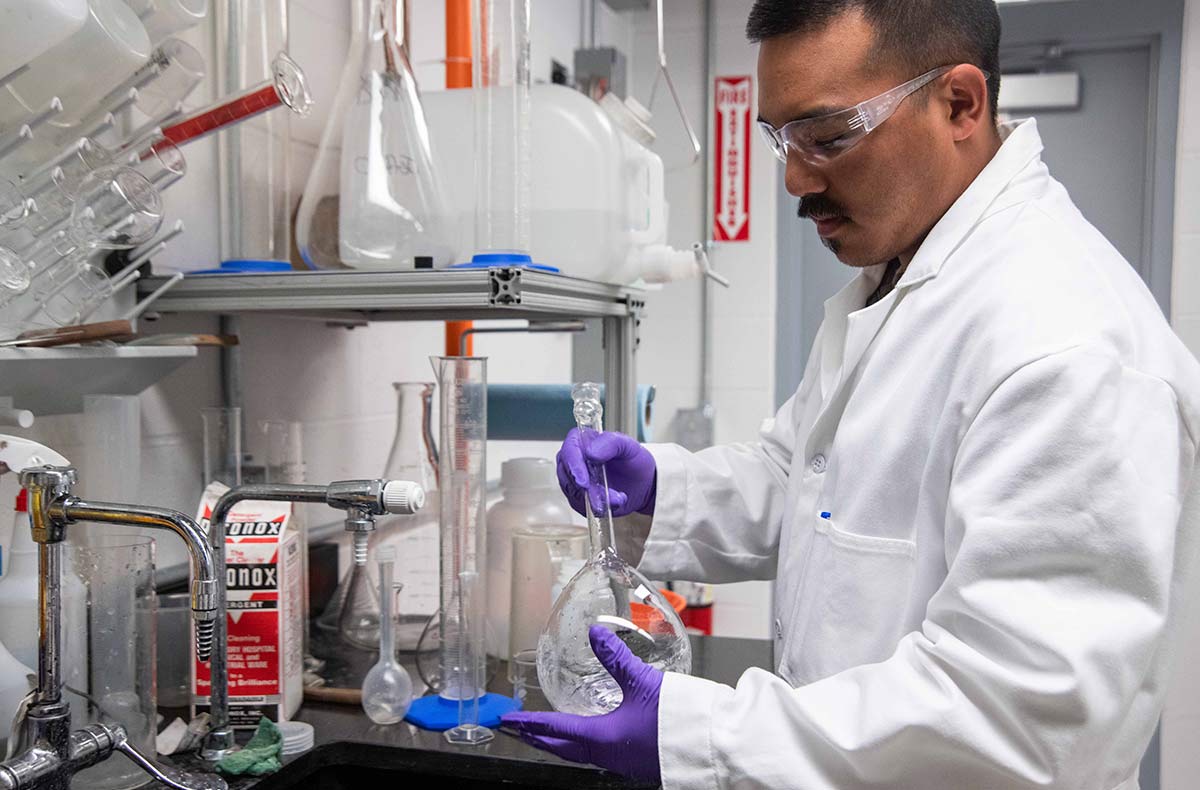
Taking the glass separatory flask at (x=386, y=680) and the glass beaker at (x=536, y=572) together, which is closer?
the glass separatory flask at (x=386, y=680)

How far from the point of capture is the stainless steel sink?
3.66ft

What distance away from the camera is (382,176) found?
127 centimetres

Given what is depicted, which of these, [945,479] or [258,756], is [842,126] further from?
[258,756]

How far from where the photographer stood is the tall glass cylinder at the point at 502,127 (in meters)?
1.29

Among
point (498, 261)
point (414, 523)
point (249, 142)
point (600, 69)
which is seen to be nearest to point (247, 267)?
point (249, 142)

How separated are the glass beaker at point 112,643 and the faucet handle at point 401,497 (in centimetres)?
27

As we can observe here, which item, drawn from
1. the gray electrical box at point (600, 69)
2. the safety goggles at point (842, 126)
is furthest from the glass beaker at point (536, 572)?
the gray electrical box at point (600, 69)

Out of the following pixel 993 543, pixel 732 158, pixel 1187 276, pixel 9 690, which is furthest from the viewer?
pixel 732 158

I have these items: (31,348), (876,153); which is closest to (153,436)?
(31,348)

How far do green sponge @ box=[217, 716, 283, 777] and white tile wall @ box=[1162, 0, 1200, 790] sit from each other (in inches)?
101

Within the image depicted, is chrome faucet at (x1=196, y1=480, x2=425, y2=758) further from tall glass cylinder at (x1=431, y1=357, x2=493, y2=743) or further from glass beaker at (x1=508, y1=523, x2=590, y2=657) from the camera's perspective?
glass beaker at (x1=508, y1=523, x2=590, y2=657)

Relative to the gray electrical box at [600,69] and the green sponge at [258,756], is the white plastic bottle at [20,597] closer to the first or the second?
the green sponge at [258,756]

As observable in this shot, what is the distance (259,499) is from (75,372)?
246 millimetres

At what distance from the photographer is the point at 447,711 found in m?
1.23
